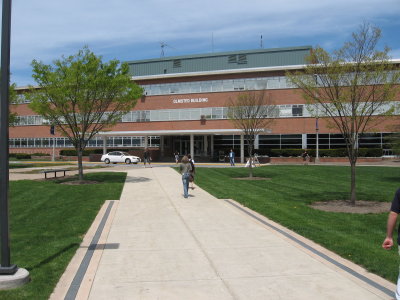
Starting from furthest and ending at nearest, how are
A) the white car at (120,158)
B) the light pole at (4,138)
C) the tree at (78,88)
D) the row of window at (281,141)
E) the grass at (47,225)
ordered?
1. the row of window at (281,141)
2. the white car at (120,158)
3. the tree at (78,88)
4. the grass at (47,225)
5. the light pole at (4,138)

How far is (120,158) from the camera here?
44281 millimetres

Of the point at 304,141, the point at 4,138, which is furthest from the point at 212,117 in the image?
the point at 4,138

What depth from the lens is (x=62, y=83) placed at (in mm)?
20031

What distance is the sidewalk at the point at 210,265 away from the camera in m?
5.37

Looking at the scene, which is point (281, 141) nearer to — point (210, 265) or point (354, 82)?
point (354, 82)

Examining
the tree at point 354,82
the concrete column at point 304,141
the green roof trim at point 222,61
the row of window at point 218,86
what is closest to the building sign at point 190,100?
the row of window at point 218,86

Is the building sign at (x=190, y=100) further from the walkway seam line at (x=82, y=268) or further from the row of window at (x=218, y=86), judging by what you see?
the walkway seam line at (x=82, y=268)

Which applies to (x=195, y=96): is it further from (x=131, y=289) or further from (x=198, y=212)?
(x=131, y=289)

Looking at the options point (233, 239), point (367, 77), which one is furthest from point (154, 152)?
point (233, 239)

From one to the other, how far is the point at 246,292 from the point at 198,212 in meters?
6.69

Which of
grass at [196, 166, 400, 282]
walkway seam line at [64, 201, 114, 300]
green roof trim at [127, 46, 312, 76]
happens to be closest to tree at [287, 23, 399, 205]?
grass at [196, 166, 400, 282]

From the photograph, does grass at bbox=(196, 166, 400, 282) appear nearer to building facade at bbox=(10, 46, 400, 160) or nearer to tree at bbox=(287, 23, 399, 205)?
tree at bbox=(287, 23, 399, 205)

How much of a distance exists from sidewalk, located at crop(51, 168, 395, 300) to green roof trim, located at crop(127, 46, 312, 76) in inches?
1863

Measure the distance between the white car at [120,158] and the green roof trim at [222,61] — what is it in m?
20.8
